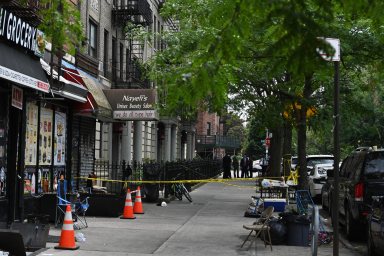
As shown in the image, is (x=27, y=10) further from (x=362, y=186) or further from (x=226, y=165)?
(x=226, y=165)

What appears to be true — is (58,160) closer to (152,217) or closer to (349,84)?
(152,217)

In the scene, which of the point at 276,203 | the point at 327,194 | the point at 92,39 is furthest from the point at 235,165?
the point at 276,203

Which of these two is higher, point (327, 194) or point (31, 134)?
point (31, 134)

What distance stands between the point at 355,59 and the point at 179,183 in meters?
9.31

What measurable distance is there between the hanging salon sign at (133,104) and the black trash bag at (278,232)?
338 inches

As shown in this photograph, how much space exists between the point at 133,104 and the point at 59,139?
16.2ft

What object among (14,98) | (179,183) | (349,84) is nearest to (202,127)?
(179,183)

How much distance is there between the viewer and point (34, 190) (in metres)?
13.4

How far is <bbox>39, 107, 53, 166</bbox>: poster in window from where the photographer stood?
13.6m

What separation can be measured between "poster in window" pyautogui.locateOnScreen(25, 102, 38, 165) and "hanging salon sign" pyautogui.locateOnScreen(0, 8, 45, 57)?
1.78 meters

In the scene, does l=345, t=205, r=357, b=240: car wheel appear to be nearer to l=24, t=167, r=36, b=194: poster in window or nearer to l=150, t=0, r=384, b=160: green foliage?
l=150, t=0, r=384, b=160: green foliage

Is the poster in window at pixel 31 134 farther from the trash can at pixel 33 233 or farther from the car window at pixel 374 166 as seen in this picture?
the car window at pixel 374 166

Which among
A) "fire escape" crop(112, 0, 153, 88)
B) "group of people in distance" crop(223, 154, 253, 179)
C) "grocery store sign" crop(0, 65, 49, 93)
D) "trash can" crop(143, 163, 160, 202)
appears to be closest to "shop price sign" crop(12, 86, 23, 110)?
"grocery store sign" crop(0, 65, 49, 93)

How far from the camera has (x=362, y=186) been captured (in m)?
10.6
